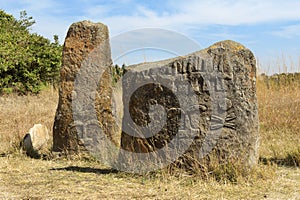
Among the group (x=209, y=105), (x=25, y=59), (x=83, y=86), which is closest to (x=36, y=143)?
(x=83, y=86)

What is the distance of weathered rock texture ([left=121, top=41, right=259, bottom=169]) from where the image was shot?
4.61 meters

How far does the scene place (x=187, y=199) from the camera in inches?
158

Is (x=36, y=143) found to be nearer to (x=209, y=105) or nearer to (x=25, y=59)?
(x=209, y=105)

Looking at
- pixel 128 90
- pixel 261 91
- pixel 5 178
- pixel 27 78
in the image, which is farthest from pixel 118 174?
pixel 27 78

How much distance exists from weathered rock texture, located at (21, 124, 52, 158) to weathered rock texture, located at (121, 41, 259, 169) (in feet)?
8.07

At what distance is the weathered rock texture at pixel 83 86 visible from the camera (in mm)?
5938

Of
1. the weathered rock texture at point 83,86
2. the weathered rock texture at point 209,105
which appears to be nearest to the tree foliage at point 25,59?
the weathered rock texture at point 83,86

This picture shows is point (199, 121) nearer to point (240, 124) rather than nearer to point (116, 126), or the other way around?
point (240, 124)

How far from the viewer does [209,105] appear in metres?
4.64

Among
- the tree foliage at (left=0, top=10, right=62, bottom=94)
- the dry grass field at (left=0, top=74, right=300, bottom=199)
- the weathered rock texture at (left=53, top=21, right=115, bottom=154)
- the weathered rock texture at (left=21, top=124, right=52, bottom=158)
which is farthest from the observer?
the tree foliage at (left=0, top=10, right=62, bottom=94)

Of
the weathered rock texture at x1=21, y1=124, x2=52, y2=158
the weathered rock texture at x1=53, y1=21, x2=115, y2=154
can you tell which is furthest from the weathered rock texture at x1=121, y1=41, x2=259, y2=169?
the weathered rock texture at x1=21, y1=124, x2=52, y2=158

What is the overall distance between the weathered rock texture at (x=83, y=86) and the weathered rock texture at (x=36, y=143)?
604 millimetres

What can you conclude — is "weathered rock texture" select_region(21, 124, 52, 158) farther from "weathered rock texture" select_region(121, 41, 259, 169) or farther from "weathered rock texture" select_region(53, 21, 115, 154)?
"weathered rock texture" select_region(121, 41, 259, 169)

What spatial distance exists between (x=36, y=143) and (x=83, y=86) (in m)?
1.38
